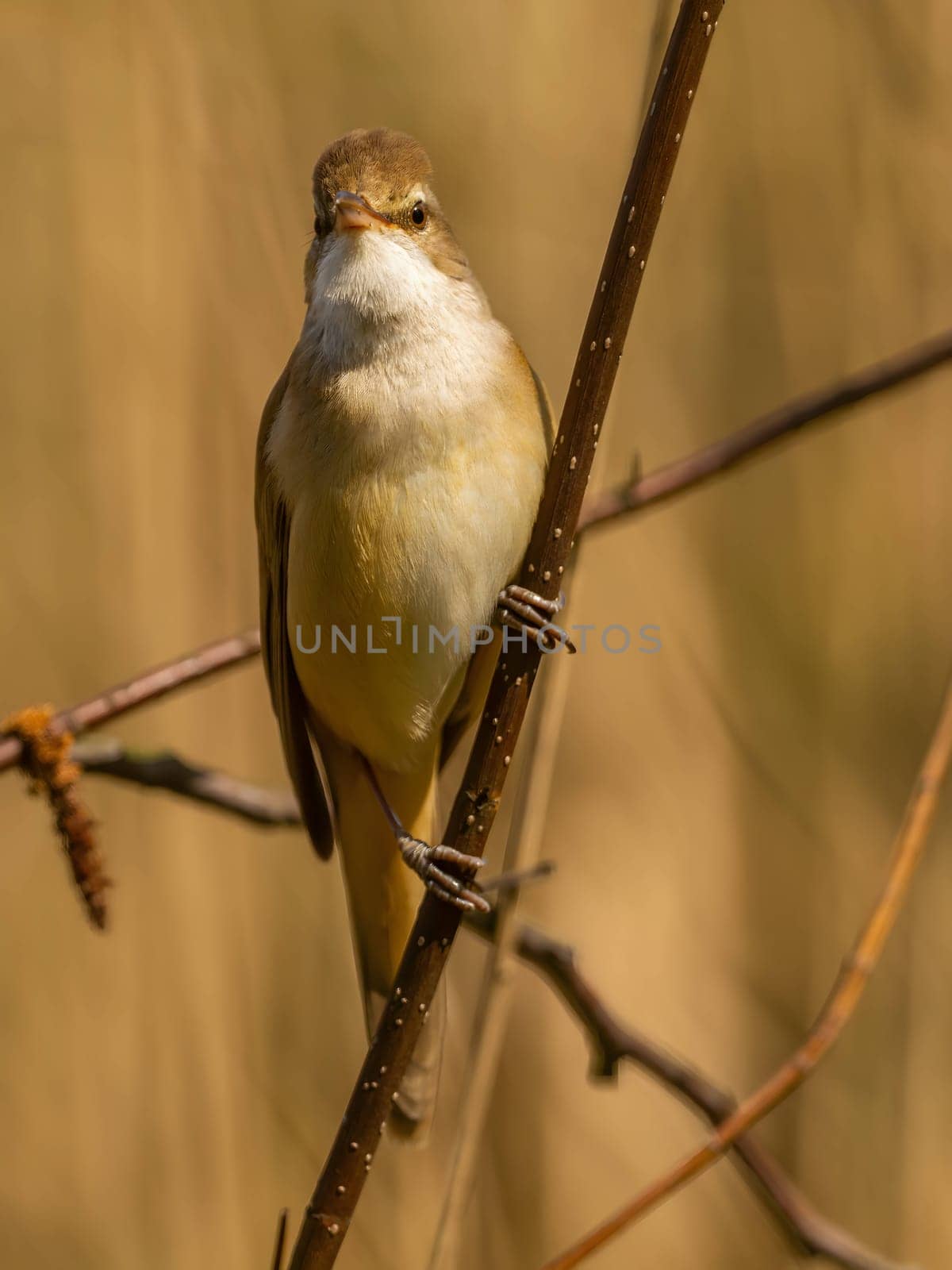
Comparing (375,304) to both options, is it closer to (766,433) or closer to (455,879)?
Answer: (766,433)

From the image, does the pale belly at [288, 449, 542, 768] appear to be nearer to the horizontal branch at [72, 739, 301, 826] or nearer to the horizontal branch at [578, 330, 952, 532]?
the horizontal branch at [578, 330, 952, 532]

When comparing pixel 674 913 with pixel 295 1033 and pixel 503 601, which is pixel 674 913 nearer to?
pixel 295 1033

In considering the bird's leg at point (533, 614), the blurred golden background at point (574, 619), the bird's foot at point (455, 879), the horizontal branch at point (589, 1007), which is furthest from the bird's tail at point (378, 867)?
the bird's leg at point (533, 614)

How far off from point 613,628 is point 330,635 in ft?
3.86

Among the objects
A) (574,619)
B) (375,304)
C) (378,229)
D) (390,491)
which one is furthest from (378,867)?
(378,229)

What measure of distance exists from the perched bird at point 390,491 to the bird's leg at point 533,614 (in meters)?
0.02

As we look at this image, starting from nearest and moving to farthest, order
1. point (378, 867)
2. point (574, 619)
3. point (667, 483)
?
point (667, 483), point (378, 867), point (574, 619)

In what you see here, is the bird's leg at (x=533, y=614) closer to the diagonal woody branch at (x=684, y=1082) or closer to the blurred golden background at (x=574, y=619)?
the diagonal woody branch at (x=684, y=1082)

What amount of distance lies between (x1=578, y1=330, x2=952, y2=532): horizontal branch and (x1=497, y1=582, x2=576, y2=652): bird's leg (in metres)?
0.15

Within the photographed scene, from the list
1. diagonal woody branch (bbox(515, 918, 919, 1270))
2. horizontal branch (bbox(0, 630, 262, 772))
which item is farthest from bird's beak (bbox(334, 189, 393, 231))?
diagonal woody branch (bbox(515, 918, 919, 1270))

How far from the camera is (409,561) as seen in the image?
2125 mm

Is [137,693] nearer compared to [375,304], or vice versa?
[137,693]

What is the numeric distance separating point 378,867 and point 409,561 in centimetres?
72

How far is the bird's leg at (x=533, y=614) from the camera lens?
Answer: 1.75 m
